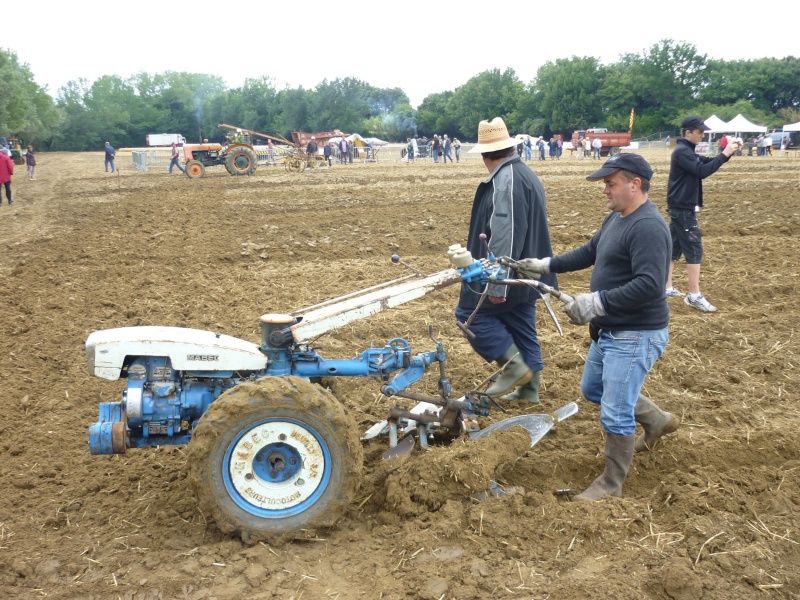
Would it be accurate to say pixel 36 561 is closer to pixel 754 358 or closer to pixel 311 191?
pixel 754 358

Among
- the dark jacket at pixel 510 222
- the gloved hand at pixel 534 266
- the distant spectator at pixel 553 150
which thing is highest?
the distant spectator at pixel 553 150

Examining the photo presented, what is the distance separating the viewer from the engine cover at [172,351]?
3.86m

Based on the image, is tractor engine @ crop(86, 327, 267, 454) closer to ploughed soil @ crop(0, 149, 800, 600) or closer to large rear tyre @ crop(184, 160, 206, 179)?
ploughed soil @ crop(0, 149, 800, 600)

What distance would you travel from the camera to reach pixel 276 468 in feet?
12.3

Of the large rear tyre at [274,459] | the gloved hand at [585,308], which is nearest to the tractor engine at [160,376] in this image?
the large rear tyre at [274,459]

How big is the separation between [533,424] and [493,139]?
1.96 m

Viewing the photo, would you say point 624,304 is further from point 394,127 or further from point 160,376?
point 394,127

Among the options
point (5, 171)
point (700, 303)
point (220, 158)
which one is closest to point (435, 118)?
point (220, 158)

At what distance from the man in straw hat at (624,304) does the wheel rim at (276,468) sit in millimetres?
1507

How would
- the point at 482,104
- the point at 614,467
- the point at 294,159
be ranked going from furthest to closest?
the point at 482,104, the point at 294,159, the point at 614,467

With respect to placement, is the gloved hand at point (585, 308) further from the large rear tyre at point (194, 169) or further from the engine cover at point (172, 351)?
the large rear tyre at point (194, 169)

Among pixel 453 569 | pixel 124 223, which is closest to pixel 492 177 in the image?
pixel 453 569

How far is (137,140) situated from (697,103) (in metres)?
66.1

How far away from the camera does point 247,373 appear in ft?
13.5
